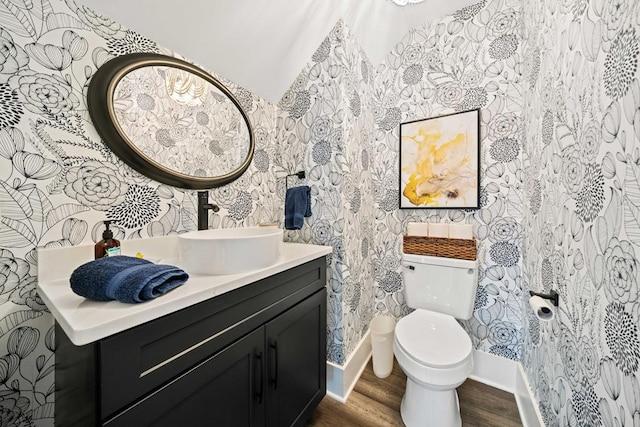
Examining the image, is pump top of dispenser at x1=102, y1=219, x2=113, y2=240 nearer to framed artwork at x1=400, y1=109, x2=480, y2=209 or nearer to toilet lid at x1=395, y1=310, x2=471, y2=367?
toilet lid at x1=395, y1=310, x2=471, y2=367

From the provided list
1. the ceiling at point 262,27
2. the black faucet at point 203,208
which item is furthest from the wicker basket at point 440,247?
the ceiling at point 262,27

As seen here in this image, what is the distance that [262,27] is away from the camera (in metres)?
1.27

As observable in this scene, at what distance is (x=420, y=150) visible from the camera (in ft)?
5.47

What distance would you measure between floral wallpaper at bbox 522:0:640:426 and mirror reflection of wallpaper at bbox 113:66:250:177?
1461 mm

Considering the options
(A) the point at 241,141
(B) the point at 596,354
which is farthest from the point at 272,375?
(A) the point at 241,141

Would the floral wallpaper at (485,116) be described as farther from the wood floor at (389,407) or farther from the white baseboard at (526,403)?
the wood floor at (389,407)

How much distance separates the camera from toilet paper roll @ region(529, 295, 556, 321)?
0.79 meters

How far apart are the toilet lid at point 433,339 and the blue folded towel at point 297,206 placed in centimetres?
84

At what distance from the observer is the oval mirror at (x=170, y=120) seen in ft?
2.95

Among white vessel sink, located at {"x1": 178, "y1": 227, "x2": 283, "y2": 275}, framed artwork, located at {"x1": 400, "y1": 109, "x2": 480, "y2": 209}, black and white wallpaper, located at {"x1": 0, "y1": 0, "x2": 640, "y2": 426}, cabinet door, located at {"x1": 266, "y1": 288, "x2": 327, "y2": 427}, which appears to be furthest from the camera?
framed artwork, located at {"x1": 400, "y1": 109, "x2": 480, "y2": 209}

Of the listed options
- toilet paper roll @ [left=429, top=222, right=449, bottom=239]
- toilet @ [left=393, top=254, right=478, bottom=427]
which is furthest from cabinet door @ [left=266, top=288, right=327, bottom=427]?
toilet paper roll @ [left=429, top=222, right=449, bottom=239]

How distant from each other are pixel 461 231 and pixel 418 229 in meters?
0.26

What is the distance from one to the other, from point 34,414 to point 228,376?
2.03 ft

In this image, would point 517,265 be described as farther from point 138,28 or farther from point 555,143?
point 138,28
